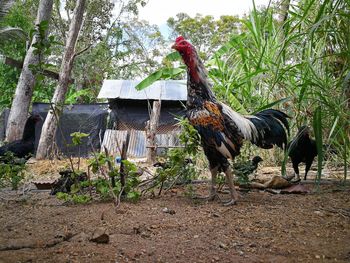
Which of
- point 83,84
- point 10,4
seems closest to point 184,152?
point 10,4

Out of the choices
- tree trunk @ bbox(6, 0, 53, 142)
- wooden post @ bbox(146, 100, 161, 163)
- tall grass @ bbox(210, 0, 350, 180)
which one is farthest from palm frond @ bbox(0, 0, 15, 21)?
wooden post @ bbox(146, 100, 161, 163)

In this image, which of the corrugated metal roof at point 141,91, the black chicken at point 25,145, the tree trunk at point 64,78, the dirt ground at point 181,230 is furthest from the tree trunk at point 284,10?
the corrugated metal roof at point 141,91

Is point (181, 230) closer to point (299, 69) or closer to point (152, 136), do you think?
point (299, 69)

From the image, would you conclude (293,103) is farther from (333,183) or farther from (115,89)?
(115,89)

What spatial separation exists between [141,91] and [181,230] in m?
11.0

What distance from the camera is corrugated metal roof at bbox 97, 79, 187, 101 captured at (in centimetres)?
1305

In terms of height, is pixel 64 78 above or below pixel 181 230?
above

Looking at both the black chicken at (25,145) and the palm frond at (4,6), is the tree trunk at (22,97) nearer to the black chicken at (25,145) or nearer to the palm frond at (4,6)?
the black chicken at (25,145)

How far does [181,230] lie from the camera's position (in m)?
2.82

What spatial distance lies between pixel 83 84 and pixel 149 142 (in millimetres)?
13276

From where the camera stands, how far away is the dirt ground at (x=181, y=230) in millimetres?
2271

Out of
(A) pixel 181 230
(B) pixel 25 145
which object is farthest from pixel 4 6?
(B) pixel 25 145

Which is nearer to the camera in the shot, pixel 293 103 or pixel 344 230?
pixel 344 230

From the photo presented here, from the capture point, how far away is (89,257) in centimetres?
219
